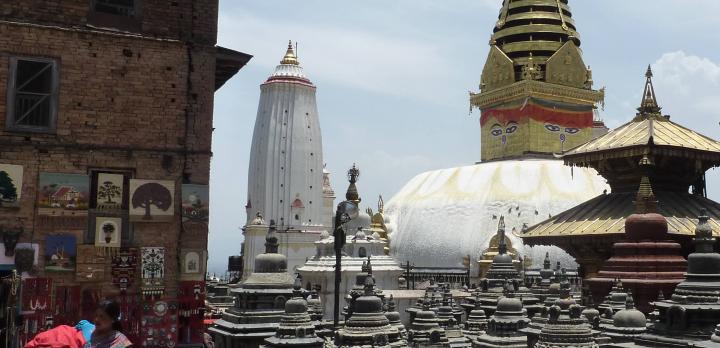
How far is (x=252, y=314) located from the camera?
1762 cm

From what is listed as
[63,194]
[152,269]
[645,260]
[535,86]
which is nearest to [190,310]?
[152,269]

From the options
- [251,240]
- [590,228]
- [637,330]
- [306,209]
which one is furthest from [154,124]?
[306,209]

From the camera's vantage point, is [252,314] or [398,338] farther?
[252,314]

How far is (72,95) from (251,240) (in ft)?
122

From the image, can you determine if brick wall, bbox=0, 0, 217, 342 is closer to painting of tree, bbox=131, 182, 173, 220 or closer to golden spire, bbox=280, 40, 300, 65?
painting of tree, bbox=131, 182, 173, 220

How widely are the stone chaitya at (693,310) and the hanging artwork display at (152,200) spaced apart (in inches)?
332

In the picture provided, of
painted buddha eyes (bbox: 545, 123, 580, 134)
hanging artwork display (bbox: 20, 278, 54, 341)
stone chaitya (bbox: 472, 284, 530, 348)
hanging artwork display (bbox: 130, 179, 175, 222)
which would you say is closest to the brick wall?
hanging artwork display (bbox: 130, 179, 175, 222)

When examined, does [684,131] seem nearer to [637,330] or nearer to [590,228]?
[590,228]

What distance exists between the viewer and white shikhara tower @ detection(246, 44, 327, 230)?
5300 centimetres

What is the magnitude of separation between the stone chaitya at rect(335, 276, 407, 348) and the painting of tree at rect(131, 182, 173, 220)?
4.14 meters

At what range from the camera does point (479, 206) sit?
3981cm

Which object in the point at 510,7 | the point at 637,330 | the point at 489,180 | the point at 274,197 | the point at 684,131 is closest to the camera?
the point at 637,330

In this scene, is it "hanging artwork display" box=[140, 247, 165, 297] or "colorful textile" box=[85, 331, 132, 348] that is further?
"hanging artwork display" box=[140, 247, 165, 297]

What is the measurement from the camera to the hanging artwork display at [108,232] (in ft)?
43.8
